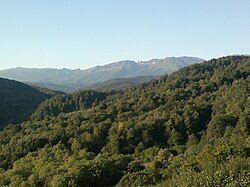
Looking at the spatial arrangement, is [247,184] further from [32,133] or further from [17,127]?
[17,127]

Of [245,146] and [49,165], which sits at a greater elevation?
[245,146]

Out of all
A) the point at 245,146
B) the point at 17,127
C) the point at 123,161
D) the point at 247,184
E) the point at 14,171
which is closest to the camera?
the point at 247,184

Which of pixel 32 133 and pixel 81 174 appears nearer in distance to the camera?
pixel 81 174

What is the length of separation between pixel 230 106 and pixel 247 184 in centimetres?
8794

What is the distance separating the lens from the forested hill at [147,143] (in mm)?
59125

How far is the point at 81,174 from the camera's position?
6344cm

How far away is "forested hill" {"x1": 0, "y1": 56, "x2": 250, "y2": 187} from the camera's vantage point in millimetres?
59125

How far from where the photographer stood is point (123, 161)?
2859 inches

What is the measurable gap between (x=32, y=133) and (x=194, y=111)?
1772 inches

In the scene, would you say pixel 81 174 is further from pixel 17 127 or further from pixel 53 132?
pixel 17 127

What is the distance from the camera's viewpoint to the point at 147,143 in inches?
4400

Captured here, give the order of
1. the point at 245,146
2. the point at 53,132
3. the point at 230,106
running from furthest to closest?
the point at 230,106
the point at 53,132
the point at 245,146

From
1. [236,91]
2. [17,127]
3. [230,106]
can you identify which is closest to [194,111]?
[230,106]

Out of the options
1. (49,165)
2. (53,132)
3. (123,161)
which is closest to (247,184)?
(123,161)
